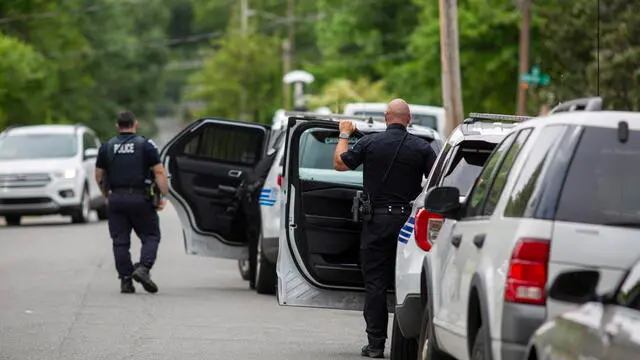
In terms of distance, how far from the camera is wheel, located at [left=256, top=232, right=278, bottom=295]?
1764 cm

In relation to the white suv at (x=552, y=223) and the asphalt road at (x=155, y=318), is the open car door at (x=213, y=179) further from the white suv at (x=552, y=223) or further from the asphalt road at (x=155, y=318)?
the white suv at (x=552, y=223)

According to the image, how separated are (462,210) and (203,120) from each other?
376 inches

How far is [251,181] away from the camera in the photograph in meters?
18.6

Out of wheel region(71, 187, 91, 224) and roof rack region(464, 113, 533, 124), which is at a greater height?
roof rack region(464, 113, 533, 124)

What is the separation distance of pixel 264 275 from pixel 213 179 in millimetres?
1924

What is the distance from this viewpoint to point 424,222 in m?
11.1

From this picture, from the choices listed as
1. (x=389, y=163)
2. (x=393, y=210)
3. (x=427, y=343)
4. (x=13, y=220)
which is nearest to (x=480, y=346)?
(x=427, y=343)

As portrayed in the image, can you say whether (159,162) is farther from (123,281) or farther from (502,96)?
(502,96)

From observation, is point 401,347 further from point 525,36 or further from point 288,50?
point 288,50

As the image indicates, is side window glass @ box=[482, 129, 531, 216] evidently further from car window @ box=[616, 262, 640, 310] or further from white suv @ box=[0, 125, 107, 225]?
white suv @ box=[0, 125, 107, 225]

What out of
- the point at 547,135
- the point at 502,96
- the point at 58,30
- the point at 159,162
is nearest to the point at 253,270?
the point at 159,162

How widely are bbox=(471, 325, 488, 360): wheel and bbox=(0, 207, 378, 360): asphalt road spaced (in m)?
4.42

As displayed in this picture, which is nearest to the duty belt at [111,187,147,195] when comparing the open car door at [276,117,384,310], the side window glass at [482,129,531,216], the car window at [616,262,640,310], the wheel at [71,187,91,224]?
the open car door at [276,117,384,310]

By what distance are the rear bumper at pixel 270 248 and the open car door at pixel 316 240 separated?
10.3 feet
